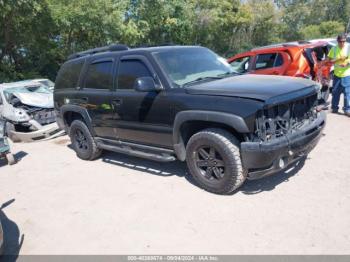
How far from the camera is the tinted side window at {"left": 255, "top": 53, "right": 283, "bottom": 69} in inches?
354

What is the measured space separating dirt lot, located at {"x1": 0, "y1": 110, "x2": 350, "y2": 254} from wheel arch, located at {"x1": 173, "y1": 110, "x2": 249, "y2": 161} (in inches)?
→ 26.2

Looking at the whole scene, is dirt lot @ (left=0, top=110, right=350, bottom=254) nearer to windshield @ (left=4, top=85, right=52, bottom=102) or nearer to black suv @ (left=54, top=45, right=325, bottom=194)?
black suv @ (left=54, top=45, right=325, bottom=194)

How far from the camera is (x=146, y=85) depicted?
4.93 meters

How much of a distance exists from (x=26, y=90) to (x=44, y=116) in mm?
995

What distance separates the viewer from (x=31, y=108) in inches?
370

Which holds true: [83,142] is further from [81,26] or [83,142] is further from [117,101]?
[81,26]

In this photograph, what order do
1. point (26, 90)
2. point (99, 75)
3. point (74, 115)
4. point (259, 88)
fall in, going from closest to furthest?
point (259, 88) → point (99, 75) → point (74, 115) → point (26, 90)

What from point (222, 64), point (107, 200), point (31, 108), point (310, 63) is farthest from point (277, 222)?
point (31, 108)

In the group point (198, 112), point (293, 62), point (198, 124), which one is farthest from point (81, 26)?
point (198, 112)

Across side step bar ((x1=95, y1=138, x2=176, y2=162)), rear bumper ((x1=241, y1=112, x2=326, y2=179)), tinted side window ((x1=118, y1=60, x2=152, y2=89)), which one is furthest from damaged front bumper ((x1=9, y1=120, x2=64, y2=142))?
rear bumper ((x1=241, y1=112, x2=326, y2=179))

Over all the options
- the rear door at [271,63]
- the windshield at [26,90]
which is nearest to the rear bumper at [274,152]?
the rear door at [271,63]

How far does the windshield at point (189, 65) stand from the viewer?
5.18 metres

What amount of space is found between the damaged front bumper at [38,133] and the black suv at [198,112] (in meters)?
2.73

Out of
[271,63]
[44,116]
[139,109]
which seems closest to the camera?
[139,109]
